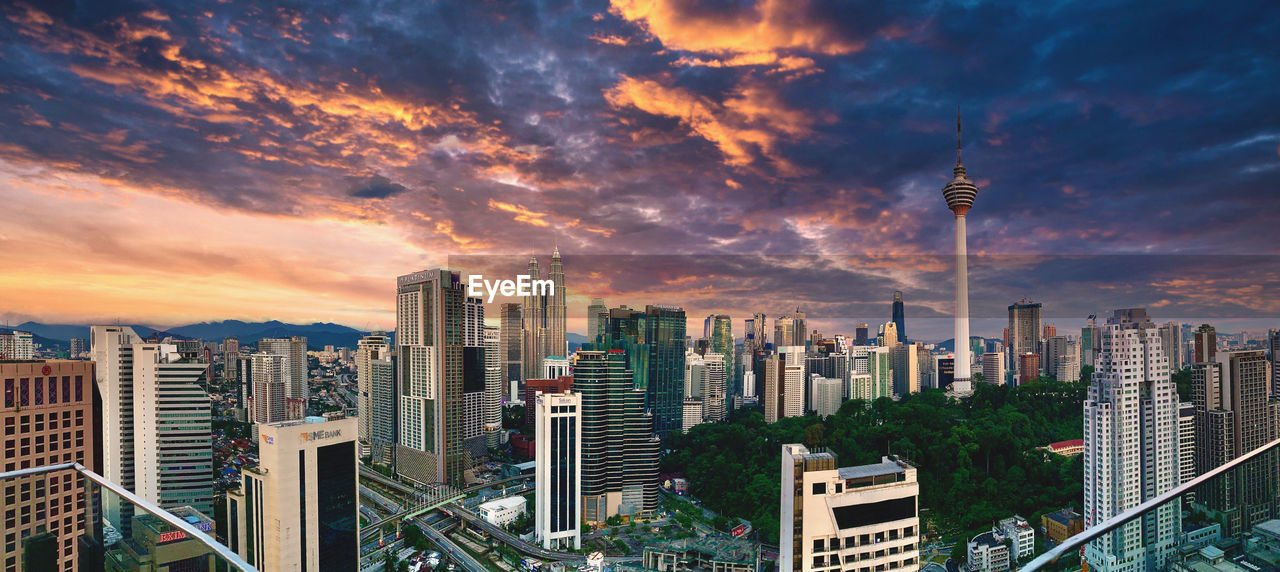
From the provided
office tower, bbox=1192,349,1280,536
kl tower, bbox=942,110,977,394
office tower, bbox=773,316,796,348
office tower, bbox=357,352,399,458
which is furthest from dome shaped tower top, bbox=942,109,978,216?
office tower, bbox=357,352,399,458

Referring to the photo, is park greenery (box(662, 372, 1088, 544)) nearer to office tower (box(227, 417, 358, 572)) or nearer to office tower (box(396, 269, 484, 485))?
office tower (box(396, 269, 484, 485))

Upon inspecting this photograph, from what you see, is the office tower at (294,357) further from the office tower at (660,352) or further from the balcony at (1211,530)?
the balcony at (1211,530)

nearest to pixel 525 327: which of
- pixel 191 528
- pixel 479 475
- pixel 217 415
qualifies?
pixel 479 475

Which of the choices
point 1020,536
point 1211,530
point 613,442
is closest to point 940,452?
point 1020,536

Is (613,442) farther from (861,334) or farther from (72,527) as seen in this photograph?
(861,334)

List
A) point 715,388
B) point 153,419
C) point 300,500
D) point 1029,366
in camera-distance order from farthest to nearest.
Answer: point 715,388, point 1029,366, point 153,419, point 300,500

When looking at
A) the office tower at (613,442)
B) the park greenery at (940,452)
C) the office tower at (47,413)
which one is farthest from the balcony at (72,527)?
the office tower at (613,442)

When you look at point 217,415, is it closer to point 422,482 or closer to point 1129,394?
point 422,482
